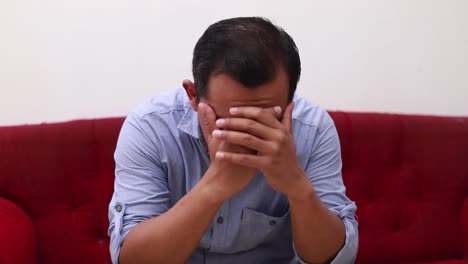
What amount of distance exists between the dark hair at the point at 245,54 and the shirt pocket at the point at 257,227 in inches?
13.6

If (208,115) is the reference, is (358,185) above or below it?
below

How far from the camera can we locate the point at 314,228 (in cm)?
103

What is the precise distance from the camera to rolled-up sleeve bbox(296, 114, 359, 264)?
1.14m

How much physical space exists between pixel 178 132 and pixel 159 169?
0.10 m

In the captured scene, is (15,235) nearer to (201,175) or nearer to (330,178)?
(201,175)

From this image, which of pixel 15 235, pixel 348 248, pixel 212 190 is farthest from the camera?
pixel 15 235

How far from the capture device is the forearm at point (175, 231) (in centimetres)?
98

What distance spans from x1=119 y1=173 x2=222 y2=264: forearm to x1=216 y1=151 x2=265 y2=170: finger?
0.30 ft

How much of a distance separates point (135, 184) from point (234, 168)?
0.26m

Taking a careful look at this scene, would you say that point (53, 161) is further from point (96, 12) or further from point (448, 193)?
point (448, 193)

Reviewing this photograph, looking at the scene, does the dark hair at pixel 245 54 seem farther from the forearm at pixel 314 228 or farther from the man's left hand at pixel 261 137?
the forearm at pixel 314 228

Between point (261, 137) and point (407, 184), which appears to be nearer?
point (261, 137)

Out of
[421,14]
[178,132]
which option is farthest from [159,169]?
[421,14]

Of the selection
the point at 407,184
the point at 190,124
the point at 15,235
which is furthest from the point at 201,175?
the point at 407,184
